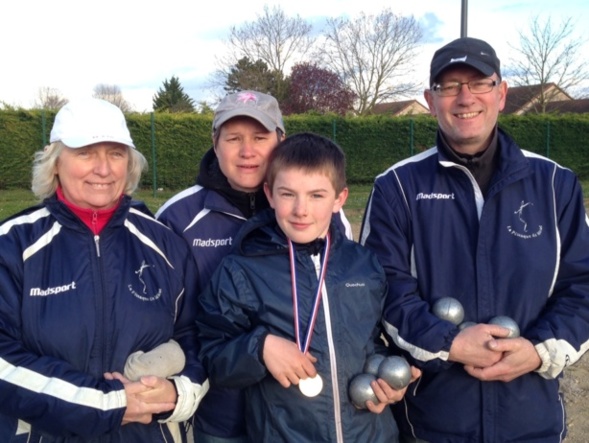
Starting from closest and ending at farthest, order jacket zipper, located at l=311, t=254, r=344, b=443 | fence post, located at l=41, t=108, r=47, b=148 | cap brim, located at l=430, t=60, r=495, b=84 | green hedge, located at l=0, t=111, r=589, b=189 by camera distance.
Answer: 1. jacket zipper, located at l=311, t=254, r=344, b=443
2. cap brim, located at l=430, t=60, r=495, b=84
3. fence post, located at l=41, t=108, r=47, b=148
4. green hedge, located at l=0, t=111, r=589, b=189

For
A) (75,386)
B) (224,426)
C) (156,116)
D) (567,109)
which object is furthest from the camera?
(567,109)

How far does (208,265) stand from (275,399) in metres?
0.78

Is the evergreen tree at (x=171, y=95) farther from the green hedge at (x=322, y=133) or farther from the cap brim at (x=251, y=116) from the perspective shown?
the cap brim at (x=251, y=116)

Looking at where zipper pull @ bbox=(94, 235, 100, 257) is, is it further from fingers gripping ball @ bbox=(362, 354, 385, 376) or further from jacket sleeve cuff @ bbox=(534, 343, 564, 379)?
jacket sleeve cuff @ bbox=(534, 343, 564, 379)

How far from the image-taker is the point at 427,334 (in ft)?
8.86

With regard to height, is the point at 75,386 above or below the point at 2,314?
below

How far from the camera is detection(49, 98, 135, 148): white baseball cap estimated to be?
280 centimetres

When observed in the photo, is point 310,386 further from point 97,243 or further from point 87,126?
point 87,126

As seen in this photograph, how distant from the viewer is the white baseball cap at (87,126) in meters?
2.80

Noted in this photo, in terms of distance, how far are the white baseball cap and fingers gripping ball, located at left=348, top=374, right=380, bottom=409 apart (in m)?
1.53

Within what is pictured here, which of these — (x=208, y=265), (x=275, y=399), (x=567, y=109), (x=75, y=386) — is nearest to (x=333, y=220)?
(x=208, y=265)

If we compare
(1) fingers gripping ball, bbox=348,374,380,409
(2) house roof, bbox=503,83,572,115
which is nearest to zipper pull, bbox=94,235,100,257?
(1) fingers gripping ball, bbox=348,374,380,409

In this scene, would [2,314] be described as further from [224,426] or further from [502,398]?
[502,398]

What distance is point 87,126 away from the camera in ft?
Result: 9.29
